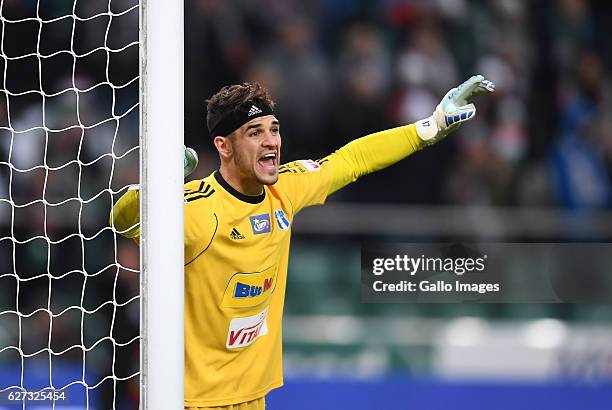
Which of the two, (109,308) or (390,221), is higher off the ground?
(390,221)

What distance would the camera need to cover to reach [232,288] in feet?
10.1

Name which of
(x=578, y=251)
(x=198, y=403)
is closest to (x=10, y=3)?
(x=198, y=403)

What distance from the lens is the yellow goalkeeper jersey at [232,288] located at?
3.01 metres

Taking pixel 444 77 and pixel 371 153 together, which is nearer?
pixel 371 153

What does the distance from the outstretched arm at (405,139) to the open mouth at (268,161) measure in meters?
0.30

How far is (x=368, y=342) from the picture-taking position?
4.05 meters

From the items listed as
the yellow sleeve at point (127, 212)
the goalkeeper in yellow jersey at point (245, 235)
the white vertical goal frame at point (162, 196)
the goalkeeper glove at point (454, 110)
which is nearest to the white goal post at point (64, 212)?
the goalkeeper in yellow jersey at point (245, 235)

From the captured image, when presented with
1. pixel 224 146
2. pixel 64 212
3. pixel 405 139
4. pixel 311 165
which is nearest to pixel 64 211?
pixel 64 212

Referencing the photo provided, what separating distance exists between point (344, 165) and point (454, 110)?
1.46 ft

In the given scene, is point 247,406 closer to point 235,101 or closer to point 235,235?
point 235,235

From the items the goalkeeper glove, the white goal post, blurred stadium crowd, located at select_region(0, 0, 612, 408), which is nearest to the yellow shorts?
the white goal post

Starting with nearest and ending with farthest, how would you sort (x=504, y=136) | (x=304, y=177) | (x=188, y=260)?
(x=188, y=260) → (x=304, y=177) → (x=504, y=136)

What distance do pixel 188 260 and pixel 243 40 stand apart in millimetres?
1431

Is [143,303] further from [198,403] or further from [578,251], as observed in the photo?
→ [578,251]
